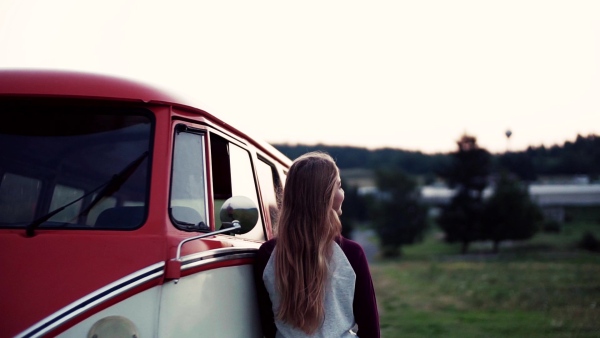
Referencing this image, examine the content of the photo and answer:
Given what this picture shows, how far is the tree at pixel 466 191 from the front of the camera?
7088 cm

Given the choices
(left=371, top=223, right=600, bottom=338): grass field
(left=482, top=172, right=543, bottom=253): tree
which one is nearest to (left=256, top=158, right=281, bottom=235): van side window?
(left=371, top=223, right=600, bottom=338): grass field

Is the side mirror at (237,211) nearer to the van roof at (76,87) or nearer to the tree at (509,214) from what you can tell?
the van roof at (76,87)

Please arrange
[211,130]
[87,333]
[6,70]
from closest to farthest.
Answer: [87,333], [6,70], [211,130]

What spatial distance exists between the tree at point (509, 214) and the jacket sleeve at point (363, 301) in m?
68.6

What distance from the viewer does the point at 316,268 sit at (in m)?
3.23

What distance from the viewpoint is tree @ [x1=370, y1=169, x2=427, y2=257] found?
7806 cm

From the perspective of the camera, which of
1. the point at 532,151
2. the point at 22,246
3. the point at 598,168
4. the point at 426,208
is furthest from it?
the point at 426,208

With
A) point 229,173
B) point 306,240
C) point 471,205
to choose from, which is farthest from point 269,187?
point 471,205

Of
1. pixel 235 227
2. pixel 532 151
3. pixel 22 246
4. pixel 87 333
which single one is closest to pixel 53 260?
pixel 22 246

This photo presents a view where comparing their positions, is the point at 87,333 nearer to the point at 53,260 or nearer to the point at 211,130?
the point at 53,260

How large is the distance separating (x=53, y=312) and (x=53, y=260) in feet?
0.75

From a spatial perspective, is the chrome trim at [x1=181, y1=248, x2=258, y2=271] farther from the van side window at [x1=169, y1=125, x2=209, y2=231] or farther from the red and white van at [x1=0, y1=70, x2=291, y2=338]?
the van side window at [x1=169, y1=125, x2=209, y2=231]

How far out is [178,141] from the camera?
335cm

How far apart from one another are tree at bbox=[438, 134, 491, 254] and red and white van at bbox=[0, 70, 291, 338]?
6938 cm
